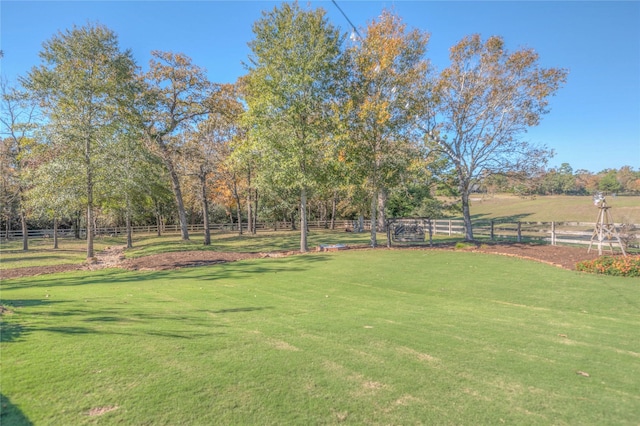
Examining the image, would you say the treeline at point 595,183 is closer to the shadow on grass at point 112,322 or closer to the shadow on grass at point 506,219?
the shadow on grass at point 506,219

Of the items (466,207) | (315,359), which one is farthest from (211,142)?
(315,359)

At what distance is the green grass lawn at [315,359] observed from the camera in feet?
9.52

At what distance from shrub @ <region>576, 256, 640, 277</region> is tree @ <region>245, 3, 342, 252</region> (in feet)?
38.0

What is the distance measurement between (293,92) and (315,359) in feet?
51.9

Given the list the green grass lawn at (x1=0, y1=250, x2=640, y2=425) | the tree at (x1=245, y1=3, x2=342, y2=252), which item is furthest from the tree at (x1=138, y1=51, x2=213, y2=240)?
the green grass lawn at (x1=0, y1=250, x2=640, y2=425)

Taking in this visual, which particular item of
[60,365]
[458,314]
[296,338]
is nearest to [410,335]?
[296,338]

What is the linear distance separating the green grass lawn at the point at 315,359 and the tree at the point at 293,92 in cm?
1083

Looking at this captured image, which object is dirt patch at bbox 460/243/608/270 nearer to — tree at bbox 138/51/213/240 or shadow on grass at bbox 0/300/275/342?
shadow on grass at bbox 0/300/275/342

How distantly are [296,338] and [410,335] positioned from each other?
1.67 metres

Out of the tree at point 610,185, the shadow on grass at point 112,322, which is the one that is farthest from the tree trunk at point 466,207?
the tree at point 610,185

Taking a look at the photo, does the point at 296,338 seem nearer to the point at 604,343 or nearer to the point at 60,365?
the point at 60,365

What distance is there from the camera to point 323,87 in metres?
18.3

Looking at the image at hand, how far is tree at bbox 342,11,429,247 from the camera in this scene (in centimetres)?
1820

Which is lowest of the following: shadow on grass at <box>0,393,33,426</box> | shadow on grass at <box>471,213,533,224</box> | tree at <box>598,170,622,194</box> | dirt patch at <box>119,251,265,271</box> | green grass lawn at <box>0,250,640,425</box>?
dirt patch at <box>119,251,265,271</box>
